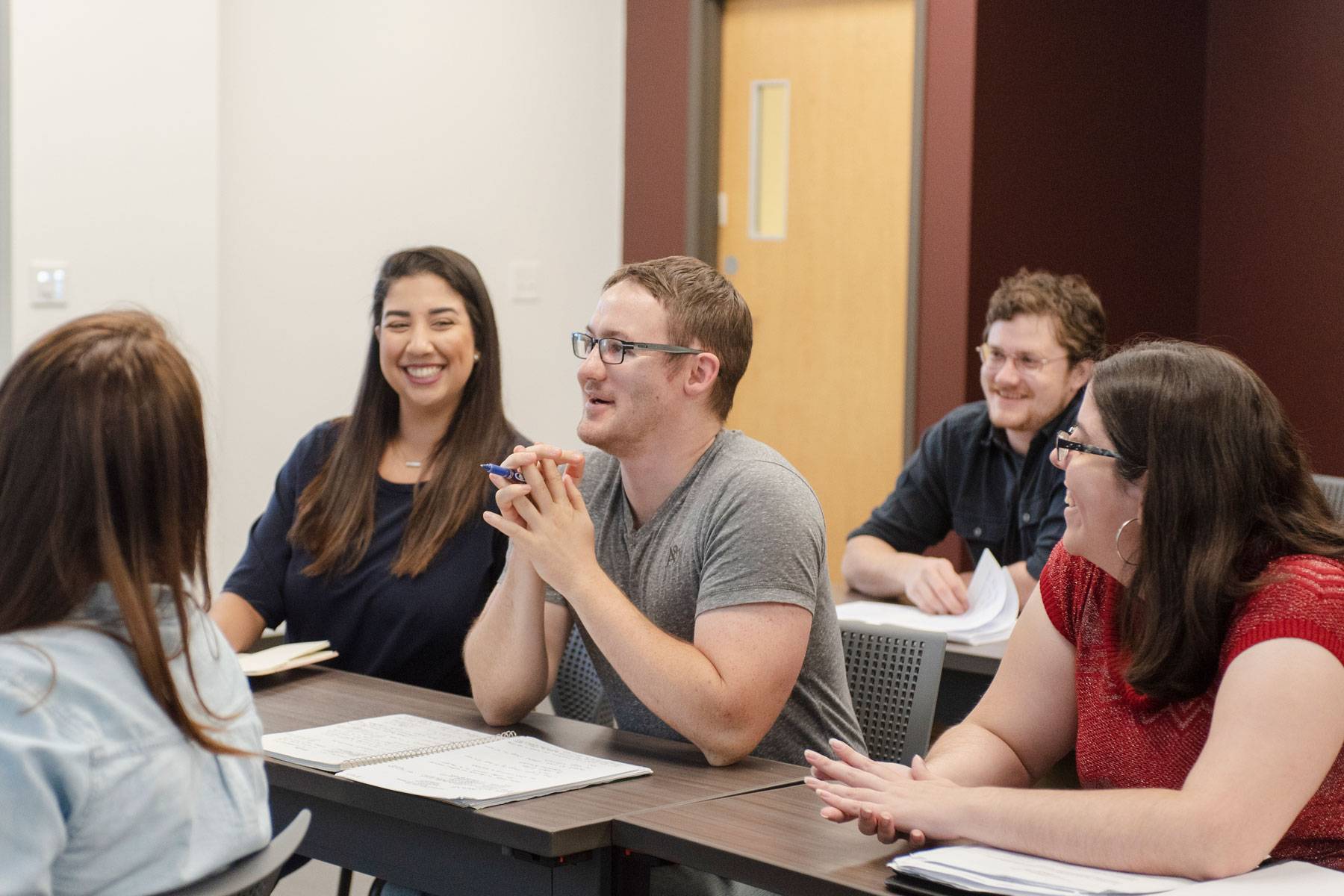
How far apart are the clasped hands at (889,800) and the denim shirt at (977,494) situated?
1.59 m

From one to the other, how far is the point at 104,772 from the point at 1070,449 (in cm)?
103

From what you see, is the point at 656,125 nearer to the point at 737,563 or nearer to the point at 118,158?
the point at 118,158

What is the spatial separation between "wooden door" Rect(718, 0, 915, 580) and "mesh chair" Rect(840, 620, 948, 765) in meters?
3.09

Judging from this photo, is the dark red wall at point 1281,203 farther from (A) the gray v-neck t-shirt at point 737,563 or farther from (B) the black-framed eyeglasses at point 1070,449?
(B) the black-framed eyeglasses at point 1070,449

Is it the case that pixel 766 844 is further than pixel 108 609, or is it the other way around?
pixel 766 844

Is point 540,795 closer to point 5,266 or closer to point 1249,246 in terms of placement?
point 5,266

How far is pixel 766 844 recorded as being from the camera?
1.55 meters

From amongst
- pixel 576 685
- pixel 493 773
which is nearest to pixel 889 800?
pixel 493 773

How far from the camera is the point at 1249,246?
19.0 feet

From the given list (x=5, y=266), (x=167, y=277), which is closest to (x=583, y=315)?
(x=167, y=277)

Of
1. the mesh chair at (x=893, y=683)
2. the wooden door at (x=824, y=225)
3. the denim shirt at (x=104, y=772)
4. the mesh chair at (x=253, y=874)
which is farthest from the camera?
the wooden door at (x=824, y=225)

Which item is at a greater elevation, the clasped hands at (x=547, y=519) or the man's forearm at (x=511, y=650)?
the clasped hands at (x=547, y=519)

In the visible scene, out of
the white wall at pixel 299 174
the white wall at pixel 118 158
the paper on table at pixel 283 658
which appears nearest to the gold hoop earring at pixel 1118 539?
the paper on table at pixel 283 658

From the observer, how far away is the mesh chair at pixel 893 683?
86.5 inches
